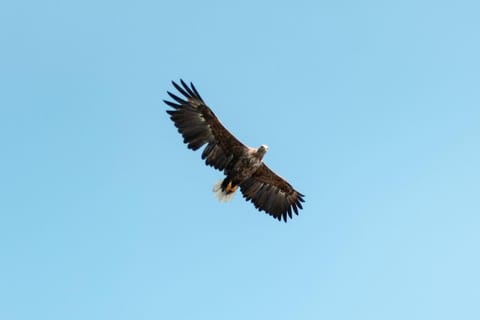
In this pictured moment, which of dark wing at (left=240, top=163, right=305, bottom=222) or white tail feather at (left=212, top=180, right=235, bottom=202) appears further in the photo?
dark wing at (left=240, top=163, right=305, bottom=222)

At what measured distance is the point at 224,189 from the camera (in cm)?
3120

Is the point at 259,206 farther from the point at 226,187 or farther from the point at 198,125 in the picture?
the point at 198,125

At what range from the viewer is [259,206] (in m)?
32.6

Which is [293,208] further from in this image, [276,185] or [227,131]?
[227,131]

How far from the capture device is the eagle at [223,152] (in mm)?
29891

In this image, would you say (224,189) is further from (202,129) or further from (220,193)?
(202,129)

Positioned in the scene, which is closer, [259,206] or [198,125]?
[198,125]

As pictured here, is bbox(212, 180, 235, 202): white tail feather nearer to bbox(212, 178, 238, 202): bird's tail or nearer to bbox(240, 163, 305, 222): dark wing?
bbox(212, 178, 238, 202): bird's tail

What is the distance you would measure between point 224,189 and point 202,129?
6.89 ft

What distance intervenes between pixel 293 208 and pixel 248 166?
10.3 ft

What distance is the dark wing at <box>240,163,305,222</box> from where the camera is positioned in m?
32.2

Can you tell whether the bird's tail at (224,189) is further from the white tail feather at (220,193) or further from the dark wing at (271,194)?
the dark wing at (271,194)

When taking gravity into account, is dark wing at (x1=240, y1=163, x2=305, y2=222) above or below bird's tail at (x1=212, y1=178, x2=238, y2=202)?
above

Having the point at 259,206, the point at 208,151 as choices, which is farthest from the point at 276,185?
the point at 208,151
